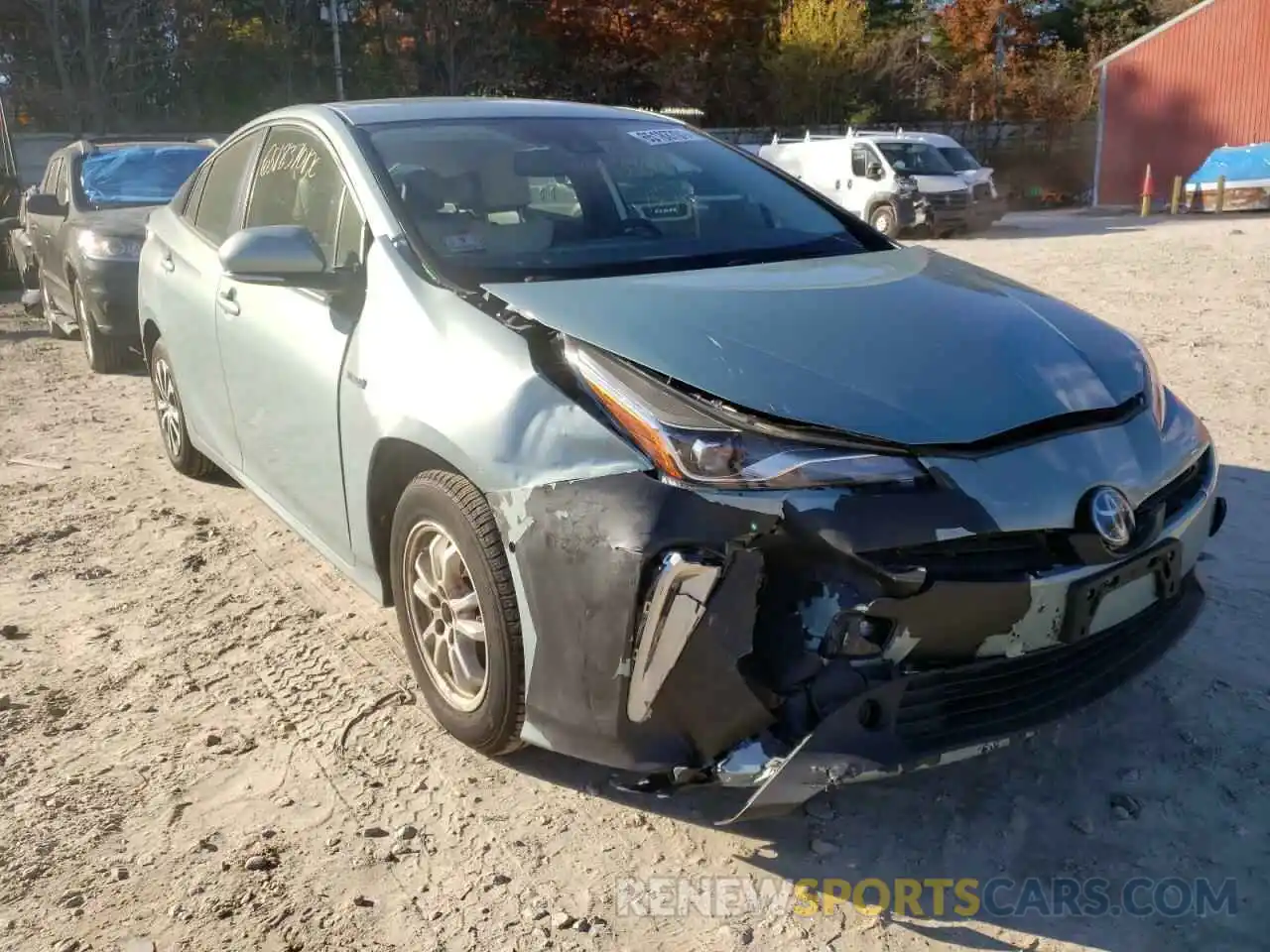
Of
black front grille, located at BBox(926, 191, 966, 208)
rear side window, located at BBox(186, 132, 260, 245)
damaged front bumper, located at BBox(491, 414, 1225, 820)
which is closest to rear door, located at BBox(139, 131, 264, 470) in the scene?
rear side window, located at BBox(186, 132, 260, 245)

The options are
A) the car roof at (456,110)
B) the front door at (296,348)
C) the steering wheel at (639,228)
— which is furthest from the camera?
the car roof at (456,110)

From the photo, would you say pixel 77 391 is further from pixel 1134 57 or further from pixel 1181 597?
pixel 1134 57

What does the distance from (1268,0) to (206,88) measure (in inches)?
1078

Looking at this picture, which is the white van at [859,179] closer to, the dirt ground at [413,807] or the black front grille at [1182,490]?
the dirt ground at [413,807]

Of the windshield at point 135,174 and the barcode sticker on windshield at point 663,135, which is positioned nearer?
the barcode sticker on windshield at point 663,135

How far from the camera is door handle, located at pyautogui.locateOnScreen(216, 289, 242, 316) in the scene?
3980mm

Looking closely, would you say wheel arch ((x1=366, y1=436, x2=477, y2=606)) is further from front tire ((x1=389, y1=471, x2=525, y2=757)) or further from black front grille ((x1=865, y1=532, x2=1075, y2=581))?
black front grille ((x1=865, y1=532, x2=1075, y2=581))

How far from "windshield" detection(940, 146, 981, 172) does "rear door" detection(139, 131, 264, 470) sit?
663 inches

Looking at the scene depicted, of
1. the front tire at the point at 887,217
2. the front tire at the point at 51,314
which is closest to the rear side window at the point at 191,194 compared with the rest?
the front tire at the point at 51,314

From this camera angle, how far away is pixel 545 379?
257 centimetres

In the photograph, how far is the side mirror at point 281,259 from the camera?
3.24 m

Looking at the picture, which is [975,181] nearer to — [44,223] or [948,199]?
[948,199]

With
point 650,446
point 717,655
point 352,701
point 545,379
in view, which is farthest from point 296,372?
point 717,655

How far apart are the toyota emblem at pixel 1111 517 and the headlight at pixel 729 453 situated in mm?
426
